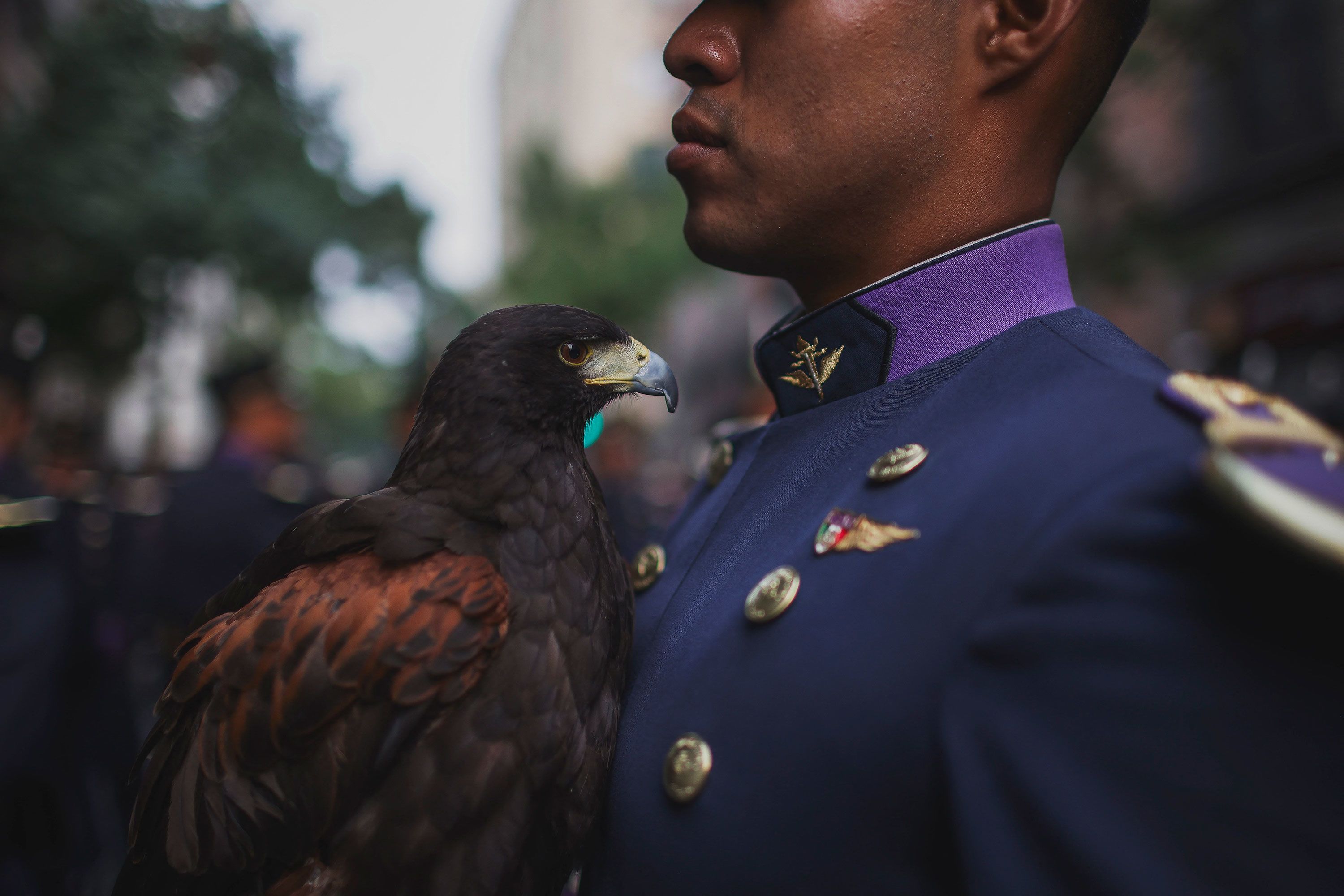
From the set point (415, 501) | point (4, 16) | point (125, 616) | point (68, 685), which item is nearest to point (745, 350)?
point (4, 16)

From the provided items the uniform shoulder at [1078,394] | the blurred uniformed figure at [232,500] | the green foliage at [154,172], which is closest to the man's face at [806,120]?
the uniform shoulder at [1078,394]

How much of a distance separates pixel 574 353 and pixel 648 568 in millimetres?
481

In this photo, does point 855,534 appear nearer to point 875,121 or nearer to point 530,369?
point 875,121

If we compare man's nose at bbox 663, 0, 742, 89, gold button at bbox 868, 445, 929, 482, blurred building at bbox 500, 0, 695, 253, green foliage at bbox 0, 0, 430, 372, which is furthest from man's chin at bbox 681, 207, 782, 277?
blurred building at bbox 500, 0, 695, 253

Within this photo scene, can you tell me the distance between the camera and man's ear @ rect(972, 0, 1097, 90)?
135 cm

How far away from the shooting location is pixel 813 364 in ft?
5.28

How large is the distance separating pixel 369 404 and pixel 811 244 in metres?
82.3

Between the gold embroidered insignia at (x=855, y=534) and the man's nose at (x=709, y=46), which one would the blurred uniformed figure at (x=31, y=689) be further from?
the gold embroidered insignia at (x=855, y=534)

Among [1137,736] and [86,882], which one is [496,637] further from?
[86,882]

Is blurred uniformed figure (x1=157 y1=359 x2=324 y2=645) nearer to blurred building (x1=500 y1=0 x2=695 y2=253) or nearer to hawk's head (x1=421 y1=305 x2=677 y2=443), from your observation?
hawk's head (x1=421 y1=305 x2=677 y2=443)

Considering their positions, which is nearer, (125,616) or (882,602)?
(882,602)

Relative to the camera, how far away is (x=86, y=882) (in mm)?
5680

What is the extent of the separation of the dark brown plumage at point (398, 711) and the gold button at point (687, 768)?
25cm

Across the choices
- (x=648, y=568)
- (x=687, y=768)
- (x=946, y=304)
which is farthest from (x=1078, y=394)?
(x=648, y=568)
